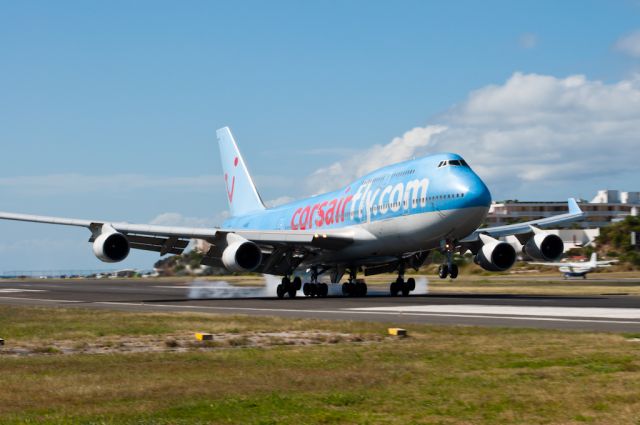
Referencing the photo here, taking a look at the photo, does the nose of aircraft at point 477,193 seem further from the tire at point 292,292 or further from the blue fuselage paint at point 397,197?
the tire at point 292,292

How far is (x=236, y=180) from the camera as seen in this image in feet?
224

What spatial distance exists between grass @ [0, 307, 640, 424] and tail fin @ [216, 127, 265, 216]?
43.7 m

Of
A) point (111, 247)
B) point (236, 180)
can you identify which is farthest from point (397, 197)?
point (236, 180)

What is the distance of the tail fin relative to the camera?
217ft

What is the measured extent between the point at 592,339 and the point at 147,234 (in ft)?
102

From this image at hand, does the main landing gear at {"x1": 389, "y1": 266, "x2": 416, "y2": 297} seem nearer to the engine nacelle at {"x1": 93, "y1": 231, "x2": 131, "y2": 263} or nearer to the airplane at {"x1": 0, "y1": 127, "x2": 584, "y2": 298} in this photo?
the airplane at {"x1": 0, "y1": 127, "x2": 584, "y2": 298}


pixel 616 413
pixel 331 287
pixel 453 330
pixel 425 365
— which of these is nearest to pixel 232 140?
pixel 331 287

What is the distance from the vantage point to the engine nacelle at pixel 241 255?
45.0m

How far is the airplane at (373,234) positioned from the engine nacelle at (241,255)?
5cm

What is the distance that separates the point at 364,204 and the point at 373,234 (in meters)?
2.04

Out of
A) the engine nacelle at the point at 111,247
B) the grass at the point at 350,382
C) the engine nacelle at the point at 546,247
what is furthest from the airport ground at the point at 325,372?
the engine nacelle at the point at 546,247

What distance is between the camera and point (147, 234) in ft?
157

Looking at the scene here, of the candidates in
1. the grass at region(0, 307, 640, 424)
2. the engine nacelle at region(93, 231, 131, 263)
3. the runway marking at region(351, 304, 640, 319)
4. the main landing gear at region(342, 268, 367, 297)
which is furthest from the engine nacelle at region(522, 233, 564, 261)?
the grass at region(0, 307, 640, 424)

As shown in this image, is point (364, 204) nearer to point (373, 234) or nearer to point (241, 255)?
point (373, 234)
